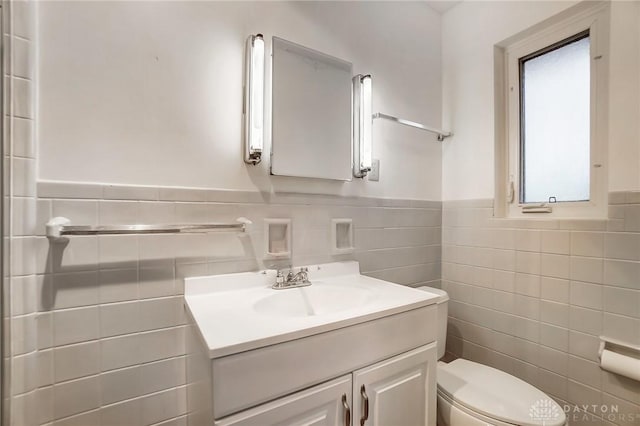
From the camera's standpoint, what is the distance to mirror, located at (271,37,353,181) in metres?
1.22

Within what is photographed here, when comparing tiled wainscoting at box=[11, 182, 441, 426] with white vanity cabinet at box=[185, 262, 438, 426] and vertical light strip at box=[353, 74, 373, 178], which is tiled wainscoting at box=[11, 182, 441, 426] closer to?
white vanity cabinet at box=[185, 262, 438, 426]

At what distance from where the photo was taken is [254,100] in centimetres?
112

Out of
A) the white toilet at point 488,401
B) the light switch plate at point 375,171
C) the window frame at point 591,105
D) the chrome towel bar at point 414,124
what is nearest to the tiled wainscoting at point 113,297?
the light switch plate at point 375,171

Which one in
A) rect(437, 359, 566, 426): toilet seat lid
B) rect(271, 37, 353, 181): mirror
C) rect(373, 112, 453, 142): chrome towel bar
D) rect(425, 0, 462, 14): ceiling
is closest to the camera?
rect(437, 359, 566, 426): toilet seat lid

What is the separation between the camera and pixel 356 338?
0.85 m

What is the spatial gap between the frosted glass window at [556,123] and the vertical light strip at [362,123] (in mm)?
865

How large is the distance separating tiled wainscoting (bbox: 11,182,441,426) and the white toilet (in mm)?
918

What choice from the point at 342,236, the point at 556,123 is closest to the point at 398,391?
the point at 342,236

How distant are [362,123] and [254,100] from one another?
549 mm

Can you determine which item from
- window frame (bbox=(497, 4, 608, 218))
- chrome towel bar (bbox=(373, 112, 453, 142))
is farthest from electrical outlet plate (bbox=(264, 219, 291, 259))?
window frame (bbox=(497, 4, 608, 218))

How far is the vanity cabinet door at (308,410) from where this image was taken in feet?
2.27

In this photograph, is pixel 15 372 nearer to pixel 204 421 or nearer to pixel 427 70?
pixel 204 421

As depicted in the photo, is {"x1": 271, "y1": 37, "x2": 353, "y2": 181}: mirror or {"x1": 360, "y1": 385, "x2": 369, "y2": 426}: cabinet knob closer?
{"x1": 360, "y1": 385, "x2": 369, "y2": 426}: cabinet knob

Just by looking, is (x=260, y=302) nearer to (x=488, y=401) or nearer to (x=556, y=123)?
(x=488, y=401)
